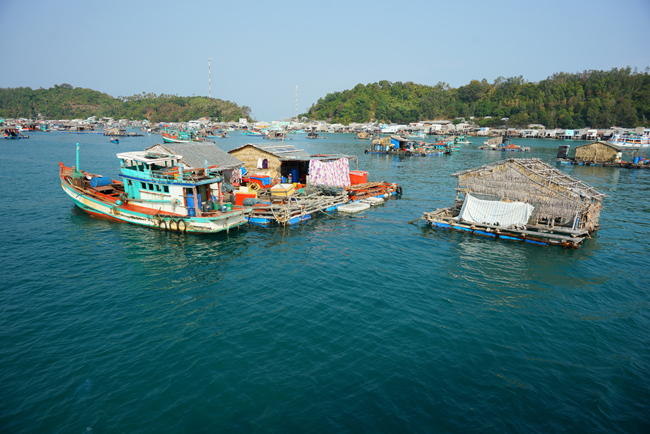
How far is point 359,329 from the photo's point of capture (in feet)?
58.5

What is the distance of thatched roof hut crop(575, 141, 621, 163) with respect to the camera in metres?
77.2

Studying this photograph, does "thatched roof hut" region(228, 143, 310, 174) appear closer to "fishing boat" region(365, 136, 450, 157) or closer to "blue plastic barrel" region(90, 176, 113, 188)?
"blue plastic barrel" region(90, 176, 113, 188)

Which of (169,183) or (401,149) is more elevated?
(169,183)

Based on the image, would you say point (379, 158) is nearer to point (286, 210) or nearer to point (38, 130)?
point (286, 210)

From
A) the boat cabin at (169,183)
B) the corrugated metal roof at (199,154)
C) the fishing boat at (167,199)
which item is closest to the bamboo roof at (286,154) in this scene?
the corrugated metal roof at (199,154)

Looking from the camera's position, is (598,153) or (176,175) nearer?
(176,175)

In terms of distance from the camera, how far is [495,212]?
101 ft

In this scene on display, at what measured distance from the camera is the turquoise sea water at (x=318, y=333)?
1283cm

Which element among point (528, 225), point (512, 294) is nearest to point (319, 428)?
point (512, 294)

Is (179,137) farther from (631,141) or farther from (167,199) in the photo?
(631,141)

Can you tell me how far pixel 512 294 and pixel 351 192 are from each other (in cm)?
2515

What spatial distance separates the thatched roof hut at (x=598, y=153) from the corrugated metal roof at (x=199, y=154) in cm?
7922

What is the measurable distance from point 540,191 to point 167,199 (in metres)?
31.5

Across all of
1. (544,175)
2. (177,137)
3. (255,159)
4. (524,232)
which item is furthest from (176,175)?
(177,137)
